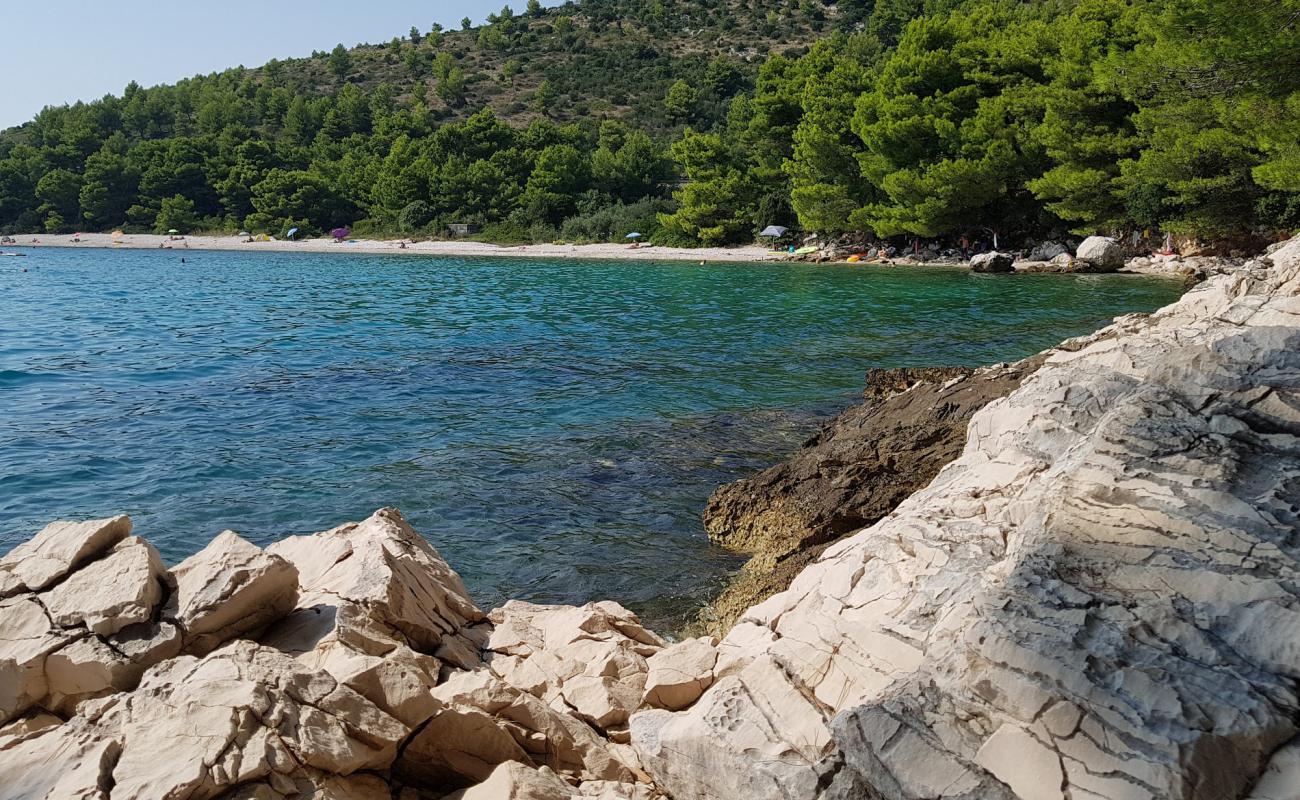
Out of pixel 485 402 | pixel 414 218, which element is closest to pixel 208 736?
pixel 485 402

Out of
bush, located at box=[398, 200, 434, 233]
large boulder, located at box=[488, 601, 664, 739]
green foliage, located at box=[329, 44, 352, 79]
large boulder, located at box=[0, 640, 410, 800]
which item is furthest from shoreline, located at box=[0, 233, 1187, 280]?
green foliage, located at box=[329, 44, 352, 79]

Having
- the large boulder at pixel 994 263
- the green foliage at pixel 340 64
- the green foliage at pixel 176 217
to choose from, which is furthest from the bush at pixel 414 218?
the green foliage at pixel 340 64

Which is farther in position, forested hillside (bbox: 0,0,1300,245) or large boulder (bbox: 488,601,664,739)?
forested hillside (bbox: 0,0,1300,245)

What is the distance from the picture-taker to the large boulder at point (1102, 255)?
1293 inches

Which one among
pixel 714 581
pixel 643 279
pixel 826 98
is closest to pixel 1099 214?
pixel 826 98

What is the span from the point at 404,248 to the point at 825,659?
6035 centimetres

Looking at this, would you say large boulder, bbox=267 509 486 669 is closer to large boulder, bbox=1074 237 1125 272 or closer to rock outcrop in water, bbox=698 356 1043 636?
rock outcrop in water, bbox=698 356 1043 636

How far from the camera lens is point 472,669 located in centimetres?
475

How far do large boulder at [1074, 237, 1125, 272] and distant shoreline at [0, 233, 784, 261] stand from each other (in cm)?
1614

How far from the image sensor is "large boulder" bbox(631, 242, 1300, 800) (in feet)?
8.68

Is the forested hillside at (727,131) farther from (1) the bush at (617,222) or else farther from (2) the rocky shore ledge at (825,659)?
(2) the rocky shore ledge at (825,659)

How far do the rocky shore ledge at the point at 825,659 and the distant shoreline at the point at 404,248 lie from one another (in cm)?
4231

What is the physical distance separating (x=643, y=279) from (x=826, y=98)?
15337 mm

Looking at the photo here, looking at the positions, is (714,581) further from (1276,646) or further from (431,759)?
(1276,646)
